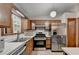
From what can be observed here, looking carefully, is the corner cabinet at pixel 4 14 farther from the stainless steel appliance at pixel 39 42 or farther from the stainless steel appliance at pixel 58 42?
the stainless steel appliance at pixel 39 42

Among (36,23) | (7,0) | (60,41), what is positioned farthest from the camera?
(36,23)

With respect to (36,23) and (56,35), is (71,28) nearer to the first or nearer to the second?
(56,35)

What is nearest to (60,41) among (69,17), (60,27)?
(60,27)

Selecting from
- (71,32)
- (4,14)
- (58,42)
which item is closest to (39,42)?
(58,42)

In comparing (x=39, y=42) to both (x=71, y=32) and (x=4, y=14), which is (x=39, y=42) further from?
(x=4, y=14)

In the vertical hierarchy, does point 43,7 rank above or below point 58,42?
above

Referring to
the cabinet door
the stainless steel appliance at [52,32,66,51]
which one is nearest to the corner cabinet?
the cabinet door

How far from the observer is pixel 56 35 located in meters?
5.09

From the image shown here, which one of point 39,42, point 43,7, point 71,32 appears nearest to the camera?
point 43,7

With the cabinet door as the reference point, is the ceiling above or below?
above

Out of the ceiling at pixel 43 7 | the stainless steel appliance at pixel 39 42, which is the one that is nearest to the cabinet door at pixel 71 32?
the ceiling at pixel 43 7

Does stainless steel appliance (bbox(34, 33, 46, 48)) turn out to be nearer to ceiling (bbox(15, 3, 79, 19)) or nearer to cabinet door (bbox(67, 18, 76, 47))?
cabinet door (bbox(67, 18, 76, 47))

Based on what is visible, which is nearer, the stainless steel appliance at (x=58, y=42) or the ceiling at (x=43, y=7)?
the ceiling at (x=43, y=7)
